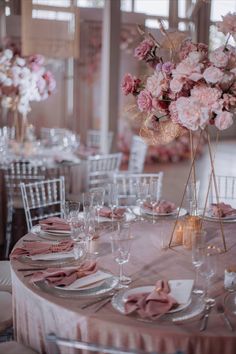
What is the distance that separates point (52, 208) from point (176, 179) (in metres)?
3.97

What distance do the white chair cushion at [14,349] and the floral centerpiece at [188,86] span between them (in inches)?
46.8

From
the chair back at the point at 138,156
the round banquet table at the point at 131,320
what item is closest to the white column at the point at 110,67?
the chair back at the point at 138,156

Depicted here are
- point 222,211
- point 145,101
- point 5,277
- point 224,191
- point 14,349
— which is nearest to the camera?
point 14,349

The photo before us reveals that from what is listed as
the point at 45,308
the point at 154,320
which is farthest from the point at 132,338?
the point at 45,308

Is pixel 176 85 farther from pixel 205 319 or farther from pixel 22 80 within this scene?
pixel 22 80

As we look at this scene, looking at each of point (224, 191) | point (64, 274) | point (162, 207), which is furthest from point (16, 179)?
point (64, 274)

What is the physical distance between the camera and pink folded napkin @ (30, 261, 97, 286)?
2.07 meters

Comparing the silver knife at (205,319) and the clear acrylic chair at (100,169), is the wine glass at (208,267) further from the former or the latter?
the clear acrylic chair at (100,169)

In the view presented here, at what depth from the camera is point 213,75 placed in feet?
7.17

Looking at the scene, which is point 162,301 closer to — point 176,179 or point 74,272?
point 74,272

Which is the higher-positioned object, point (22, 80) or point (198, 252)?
point (22, 80)

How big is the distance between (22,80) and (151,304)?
12.3ft

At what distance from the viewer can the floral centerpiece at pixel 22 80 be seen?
5059 millimetres

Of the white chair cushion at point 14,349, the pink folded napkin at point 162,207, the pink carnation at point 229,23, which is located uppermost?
the pink carnation at point 229,23
